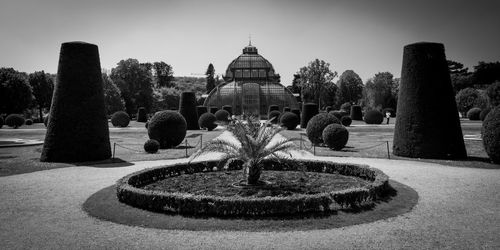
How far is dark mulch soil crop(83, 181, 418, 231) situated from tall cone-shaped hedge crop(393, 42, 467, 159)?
1017 cm

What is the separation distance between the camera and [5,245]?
697 centimetres

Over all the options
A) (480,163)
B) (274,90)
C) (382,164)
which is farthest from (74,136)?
(274,90)

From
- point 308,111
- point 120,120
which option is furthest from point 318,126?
point 120,120

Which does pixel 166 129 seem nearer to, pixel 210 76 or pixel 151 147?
pixel 151 147

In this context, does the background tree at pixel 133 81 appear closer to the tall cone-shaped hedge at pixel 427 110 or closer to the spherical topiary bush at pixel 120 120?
the spherical topiary bush at pixel 120 120

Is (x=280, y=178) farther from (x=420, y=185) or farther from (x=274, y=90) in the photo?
(x=274, y=90)

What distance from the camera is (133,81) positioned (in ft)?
241

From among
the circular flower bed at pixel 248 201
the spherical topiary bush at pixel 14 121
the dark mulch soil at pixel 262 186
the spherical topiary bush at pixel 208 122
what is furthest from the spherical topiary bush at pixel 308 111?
the spherical topiary bush at pixel 14 121

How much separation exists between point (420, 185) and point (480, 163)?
6.93 meters

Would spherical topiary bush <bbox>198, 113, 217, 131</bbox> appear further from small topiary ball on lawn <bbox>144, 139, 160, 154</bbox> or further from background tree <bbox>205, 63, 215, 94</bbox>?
background tree <bbox>205, 63, 215, 94</bbox>

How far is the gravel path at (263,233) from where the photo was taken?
22.7 ft

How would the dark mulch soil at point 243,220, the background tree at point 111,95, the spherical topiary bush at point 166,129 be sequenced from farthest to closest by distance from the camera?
the background tree at point 111,95, the spherical topiary bush at point 166,129, the dark mulch soil at point 243,220

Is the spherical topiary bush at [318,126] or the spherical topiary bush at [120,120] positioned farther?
the spherical topiary bush at [120,120]

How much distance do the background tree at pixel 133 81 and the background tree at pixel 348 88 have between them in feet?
161
